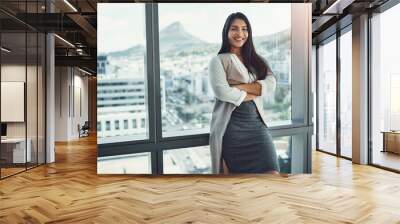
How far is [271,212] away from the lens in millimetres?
3938

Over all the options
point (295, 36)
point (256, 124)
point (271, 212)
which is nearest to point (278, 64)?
point (295, 36)

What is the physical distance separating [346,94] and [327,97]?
1.23m

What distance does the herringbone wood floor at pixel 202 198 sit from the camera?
12.4 ft

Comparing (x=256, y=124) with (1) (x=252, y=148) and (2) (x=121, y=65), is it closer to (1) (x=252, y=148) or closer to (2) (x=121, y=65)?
(1) (x=252, y=148)

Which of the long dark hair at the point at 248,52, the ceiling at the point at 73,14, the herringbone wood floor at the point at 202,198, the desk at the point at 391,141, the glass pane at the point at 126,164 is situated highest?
the ceiling at the point at 73,14

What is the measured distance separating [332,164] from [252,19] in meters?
3.59

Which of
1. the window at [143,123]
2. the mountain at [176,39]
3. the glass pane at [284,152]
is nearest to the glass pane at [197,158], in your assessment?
the glass pane at [284,152]

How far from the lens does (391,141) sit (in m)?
6.94

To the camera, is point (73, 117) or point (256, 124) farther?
point (73, 117)

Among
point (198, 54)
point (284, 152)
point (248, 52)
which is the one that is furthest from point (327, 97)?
point (198, 54)

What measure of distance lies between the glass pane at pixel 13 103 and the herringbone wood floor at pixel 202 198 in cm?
39

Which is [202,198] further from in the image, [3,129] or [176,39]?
[3,129]

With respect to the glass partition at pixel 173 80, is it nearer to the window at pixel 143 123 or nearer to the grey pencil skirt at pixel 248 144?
the window at pixel 143 123

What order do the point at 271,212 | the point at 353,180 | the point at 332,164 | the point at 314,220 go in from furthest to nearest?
the point at 332,164 < the point at 353,180 < the point at 271,212 < the point at 314,220
